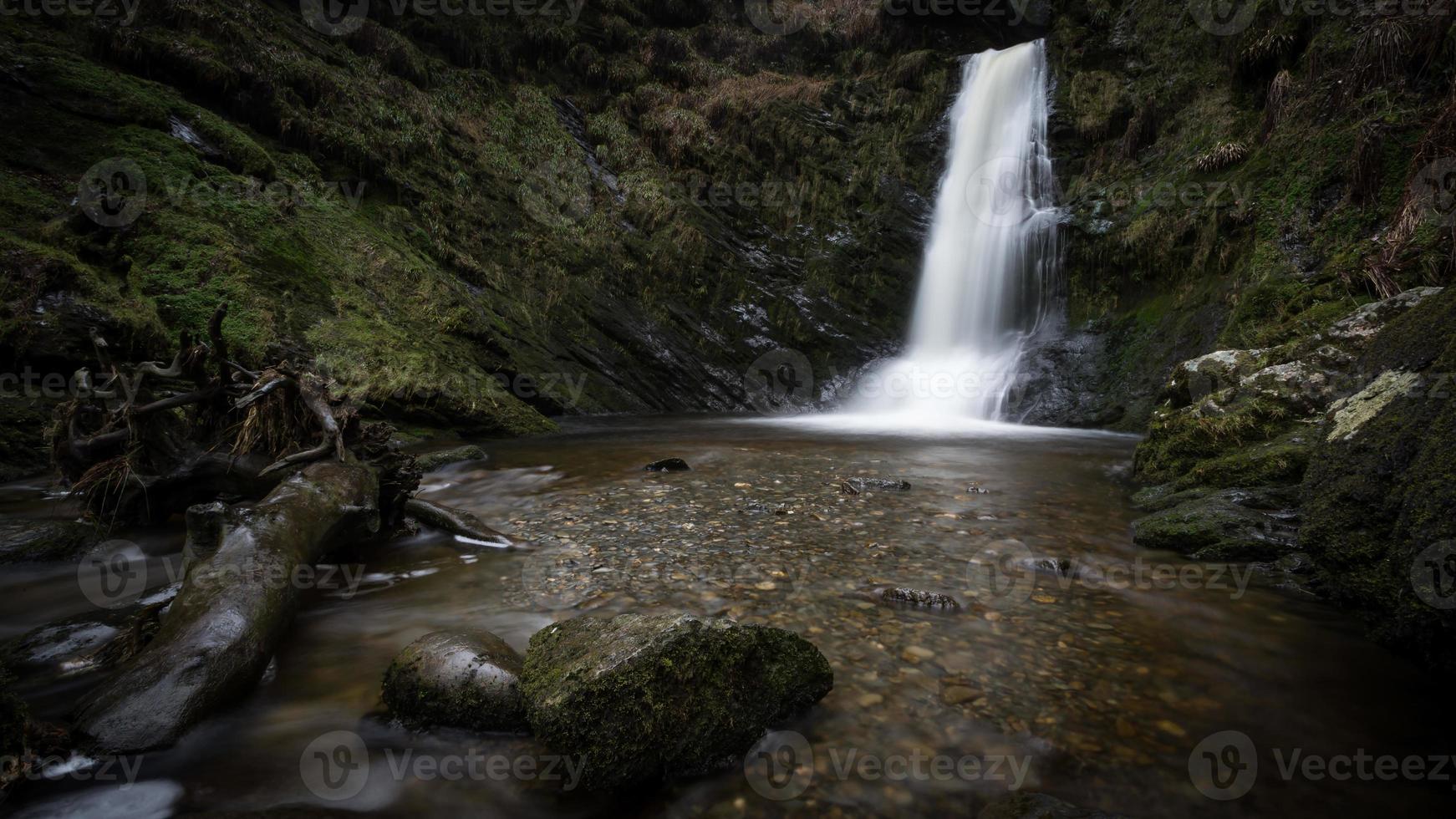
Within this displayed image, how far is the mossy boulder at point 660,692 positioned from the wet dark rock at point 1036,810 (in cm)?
79

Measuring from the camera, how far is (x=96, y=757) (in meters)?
1.97

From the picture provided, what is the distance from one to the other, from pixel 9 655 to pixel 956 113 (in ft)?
72.4

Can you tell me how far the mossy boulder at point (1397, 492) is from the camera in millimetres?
2609

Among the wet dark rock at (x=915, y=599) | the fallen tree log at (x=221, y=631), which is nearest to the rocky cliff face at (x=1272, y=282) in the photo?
the wet dark rock at (x=915, y=599)

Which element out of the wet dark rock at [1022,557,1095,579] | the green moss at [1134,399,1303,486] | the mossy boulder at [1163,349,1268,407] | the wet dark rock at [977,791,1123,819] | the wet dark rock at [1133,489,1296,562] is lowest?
the wet dark rock at [977,791,1123,819]

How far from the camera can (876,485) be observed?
6.41 metres

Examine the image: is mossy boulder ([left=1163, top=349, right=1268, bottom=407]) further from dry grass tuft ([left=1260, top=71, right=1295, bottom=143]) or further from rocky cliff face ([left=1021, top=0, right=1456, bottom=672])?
dry grass tuft ([left=1260, top=71, right=1295, bottom=143])

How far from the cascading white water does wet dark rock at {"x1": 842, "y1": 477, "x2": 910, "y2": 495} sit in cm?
812

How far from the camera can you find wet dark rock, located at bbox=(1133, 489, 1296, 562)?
397 cm

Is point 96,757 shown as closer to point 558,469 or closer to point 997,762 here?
point 997,762

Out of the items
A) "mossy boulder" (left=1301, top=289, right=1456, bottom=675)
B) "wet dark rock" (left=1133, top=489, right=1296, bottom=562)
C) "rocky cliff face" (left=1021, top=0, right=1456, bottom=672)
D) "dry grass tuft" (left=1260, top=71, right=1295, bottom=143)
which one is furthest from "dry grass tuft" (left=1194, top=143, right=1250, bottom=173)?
"wet dark rock" (left=1133, top=489, right=1296, bottom=562)

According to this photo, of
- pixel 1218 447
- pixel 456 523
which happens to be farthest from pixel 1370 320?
pixel 456 523

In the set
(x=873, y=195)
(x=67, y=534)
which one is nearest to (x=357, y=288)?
(x=67, y=534)

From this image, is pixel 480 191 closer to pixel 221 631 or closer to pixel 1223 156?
pixel 221 631
